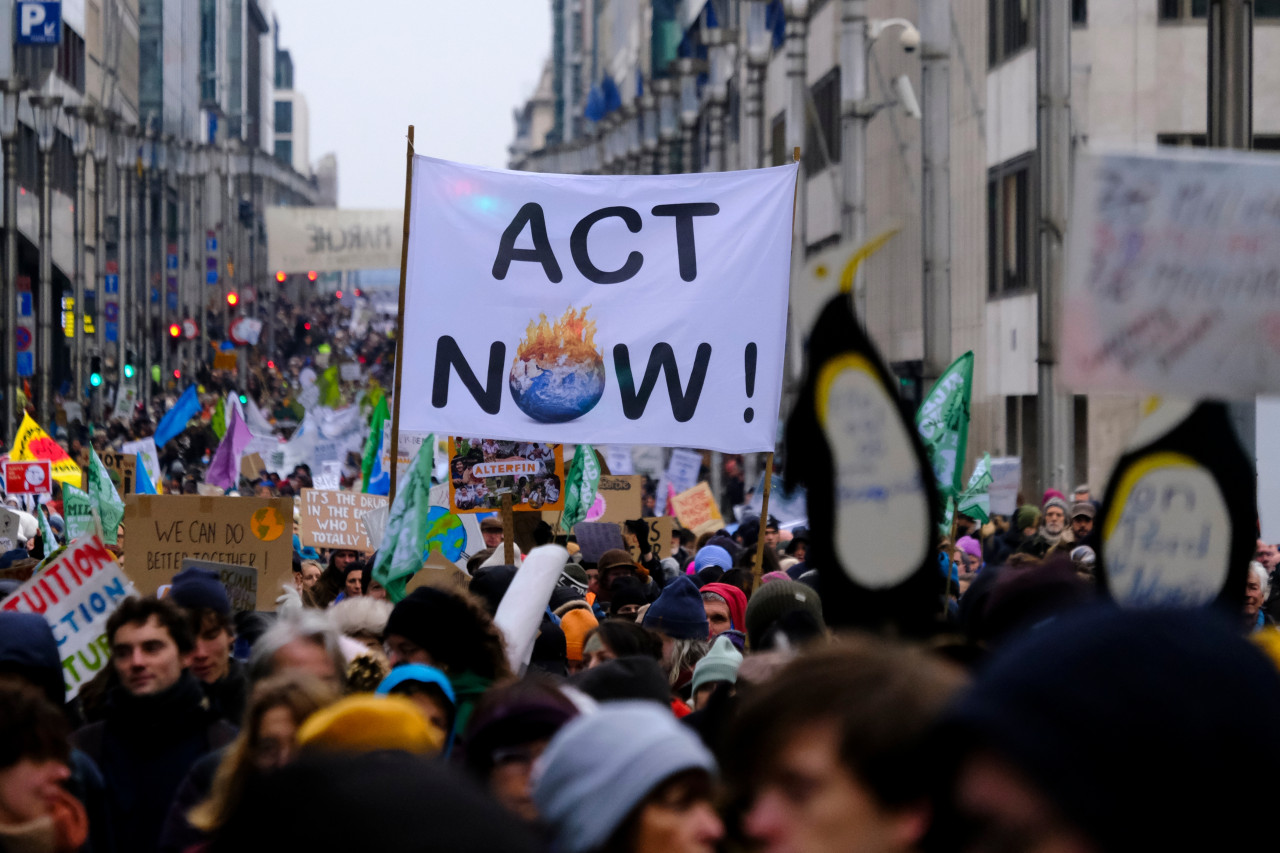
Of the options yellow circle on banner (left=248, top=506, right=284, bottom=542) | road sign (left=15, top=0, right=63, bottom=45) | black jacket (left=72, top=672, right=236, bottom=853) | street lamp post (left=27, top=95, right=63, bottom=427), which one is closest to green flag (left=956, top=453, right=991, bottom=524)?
yellow circle on banner (left=248, top=506, right=284, bottom=542)

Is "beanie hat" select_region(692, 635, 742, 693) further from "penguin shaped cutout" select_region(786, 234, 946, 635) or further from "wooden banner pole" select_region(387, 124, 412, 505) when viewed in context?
"wooden banner pole" select_region(387, 124, 412, 505)

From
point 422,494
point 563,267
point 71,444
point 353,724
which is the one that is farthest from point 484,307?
point 71,444

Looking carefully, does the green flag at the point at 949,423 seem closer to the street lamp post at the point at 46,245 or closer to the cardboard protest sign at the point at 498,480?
the cardboard protest sign at the point at 498,480

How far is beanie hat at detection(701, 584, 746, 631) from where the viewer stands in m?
8.41

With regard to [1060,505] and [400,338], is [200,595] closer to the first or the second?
[400,338]

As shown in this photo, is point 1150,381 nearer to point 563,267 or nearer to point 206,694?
point 206,694

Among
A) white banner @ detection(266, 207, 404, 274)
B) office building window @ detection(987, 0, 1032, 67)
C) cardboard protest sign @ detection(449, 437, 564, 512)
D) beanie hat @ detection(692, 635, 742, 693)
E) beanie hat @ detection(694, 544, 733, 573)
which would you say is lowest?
beanie hat @ detection(694, 544, 733, 573)

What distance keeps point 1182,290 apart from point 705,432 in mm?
4395

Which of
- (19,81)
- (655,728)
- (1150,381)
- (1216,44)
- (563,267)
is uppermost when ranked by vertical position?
(19,81)

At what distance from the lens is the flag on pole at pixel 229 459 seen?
2108cm

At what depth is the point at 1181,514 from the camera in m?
4.19

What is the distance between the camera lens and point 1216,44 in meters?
11.0

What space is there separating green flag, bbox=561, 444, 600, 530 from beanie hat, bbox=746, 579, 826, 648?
7.74m

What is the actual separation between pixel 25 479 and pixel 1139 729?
17.6m
